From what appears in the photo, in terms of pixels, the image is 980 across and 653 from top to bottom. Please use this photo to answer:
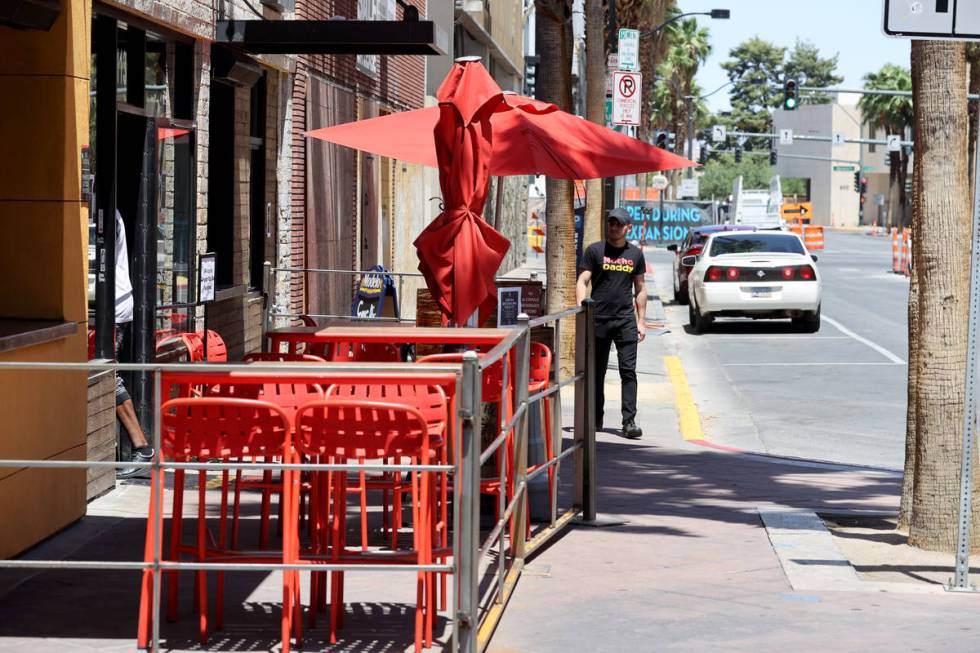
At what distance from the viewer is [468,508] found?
17.3ft

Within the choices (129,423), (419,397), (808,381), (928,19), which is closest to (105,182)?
(129,423)

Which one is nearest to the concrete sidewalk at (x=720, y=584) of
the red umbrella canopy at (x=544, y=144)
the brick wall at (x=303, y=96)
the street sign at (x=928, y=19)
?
the red umbrella canopy at (x=544, y=144)

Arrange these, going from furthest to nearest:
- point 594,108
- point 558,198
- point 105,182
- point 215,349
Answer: point 594,108, point 558,198, point 215,349, point 105,182

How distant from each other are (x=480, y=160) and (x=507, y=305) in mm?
2322

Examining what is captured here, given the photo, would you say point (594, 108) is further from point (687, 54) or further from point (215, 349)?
point (687, 54)

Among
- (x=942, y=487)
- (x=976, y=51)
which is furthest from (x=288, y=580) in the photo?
(x=976, y=51)

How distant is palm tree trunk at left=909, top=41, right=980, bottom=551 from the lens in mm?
7938

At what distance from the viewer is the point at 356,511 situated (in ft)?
29.8

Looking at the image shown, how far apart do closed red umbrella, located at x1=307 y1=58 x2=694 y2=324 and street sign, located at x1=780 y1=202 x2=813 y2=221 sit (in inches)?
2464

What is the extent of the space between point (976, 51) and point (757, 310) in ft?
89.8

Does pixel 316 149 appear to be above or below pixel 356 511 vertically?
above

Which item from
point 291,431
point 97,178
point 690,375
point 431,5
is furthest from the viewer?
point 431,5

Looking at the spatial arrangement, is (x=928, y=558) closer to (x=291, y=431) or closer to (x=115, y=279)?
(x=291, y=431)

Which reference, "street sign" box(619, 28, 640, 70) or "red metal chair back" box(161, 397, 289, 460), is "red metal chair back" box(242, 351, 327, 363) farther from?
"street sign" box(619, 28, 640, 70)
